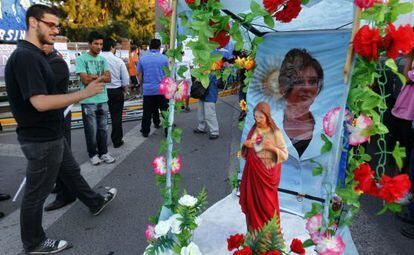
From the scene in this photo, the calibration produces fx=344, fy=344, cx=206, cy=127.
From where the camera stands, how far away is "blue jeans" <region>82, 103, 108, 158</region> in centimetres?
475

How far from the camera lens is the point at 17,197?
402 cm

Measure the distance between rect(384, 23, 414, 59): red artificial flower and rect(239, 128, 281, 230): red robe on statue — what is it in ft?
4.09

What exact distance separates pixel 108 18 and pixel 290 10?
2992 centimetres

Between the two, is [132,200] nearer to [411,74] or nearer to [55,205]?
[55,205]

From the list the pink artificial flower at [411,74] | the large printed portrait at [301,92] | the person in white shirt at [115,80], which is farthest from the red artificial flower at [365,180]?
the person in white shirt at [115,80]

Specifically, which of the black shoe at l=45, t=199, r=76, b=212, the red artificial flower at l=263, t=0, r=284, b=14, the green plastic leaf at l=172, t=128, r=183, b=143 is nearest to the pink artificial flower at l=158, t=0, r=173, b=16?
the red artificial flower at l=263, t=0, r=284, b=14

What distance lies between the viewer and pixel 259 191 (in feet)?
8.35

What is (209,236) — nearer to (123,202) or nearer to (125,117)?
(123,202)

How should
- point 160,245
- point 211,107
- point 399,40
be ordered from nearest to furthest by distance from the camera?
1. point 399,40
2. point 160,245
3. point 211,107

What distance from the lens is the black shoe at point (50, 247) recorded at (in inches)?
113

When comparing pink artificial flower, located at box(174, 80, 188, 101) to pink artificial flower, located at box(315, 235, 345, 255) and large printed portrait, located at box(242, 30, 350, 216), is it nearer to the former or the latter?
pink artificial flower, located at box(315, 235, 345, 255)

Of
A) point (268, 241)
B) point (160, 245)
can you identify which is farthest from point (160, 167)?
point (268, 241)

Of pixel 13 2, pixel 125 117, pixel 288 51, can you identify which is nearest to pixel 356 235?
pixel 288 51

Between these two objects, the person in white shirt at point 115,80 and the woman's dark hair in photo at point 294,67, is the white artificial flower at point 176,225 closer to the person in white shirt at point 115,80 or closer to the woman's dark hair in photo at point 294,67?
the woman's dark hair in photo at point 294,67
